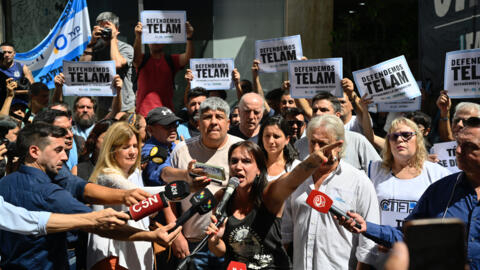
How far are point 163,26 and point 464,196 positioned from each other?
656cm

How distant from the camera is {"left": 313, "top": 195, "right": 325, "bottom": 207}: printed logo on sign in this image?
146 inches

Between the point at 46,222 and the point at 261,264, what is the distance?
4.97 ft

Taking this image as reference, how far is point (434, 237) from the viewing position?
1.33 metres

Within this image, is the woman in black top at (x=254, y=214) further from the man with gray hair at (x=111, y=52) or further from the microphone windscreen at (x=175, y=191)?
the man with gray hair at (x=111, y=52)

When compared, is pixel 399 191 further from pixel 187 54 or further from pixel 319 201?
pixel 187 54

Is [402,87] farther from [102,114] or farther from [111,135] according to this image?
[102,114]

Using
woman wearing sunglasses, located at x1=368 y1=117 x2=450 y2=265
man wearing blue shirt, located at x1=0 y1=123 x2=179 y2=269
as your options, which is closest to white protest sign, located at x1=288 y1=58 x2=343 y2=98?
woman wearing sunglasses, located at x1=368 y1=117 x2=450 y2=265

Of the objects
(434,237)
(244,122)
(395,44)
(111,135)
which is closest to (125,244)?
(111,135)

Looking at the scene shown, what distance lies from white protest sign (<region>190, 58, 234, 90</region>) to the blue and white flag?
2.08 m

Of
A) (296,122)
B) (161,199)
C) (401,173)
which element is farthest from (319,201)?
(296,122)

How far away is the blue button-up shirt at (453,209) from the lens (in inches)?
139

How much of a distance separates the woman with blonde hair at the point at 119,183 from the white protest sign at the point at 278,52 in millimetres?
4250

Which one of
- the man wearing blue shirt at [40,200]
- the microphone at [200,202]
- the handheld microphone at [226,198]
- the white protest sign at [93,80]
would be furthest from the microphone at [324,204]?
the white protest sign at [93,80]

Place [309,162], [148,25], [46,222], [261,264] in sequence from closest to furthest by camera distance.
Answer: [46,222] → [309,162] → [261,264] → [148,25]
